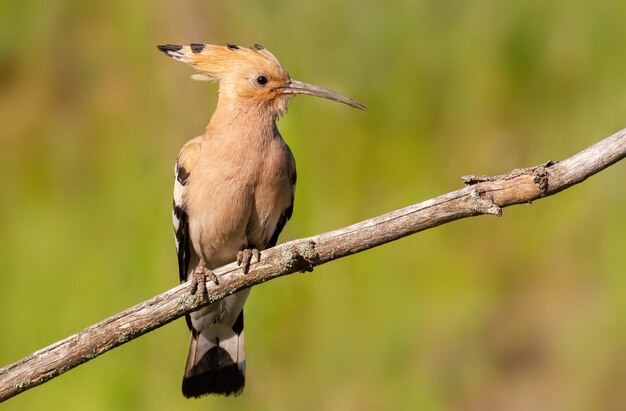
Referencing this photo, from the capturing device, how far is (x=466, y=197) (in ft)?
6.75

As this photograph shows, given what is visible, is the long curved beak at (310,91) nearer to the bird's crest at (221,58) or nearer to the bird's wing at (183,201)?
the bird's crest at (221,58)

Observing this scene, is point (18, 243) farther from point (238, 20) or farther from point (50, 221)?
point (238, 20)

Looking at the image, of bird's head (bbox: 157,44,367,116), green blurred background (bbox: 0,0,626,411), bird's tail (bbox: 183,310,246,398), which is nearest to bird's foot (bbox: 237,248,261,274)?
bird's head (bbox: 157,44,367,116)

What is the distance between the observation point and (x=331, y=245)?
7.04ft

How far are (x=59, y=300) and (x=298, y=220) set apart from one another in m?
0.87

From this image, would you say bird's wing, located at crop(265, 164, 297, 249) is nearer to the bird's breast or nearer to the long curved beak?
the bird's breast

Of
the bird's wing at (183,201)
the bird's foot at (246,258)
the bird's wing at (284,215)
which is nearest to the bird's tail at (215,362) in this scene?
the bird's wing at (183,201)

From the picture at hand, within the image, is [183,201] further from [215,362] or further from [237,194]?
[215,362]

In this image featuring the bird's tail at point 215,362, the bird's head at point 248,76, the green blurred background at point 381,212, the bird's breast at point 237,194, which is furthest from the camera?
the green blurred background at point 381,212

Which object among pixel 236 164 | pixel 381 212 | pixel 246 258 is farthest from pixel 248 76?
pixel 381 212

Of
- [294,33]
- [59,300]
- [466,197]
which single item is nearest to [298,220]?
[294,33]

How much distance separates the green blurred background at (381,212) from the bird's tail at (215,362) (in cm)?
34

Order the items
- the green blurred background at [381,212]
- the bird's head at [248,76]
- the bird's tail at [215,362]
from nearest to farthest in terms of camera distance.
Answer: the bird's head at [248,76] < the bird's tail at [215,362] < the green blurred background at [381,212]

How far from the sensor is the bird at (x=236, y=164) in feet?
8.79
